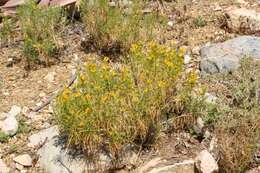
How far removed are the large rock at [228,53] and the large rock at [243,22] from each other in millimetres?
289

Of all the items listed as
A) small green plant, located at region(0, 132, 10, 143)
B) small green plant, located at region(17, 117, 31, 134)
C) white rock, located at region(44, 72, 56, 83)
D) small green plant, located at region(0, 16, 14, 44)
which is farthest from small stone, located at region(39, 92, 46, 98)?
small green plant, located at region(0, 16, 14, 44)

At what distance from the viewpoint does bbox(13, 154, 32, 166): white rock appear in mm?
4230

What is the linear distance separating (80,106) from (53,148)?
1.61 feet

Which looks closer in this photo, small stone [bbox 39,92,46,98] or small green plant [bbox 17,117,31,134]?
small green plant [bbox 17,117,31,134]

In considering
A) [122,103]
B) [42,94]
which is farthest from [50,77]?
[122,103]

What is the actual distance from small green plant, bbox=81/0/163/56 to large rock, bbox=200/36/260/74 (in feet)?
2.05

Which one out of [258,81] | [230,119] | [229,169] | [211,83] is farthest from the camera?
[211,83]

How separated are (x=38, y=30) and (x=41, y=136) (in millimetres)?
1300

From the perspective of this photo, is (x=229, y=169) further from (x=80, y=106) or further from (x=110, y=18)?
(x=110, y=18)

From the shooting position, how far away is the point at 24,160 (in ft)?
13.9

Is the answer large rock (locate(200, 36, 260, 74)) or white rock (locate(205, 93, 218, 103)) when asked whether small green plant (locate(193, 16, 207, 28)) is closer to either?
large rock (locate(200, 36, 260, 74))

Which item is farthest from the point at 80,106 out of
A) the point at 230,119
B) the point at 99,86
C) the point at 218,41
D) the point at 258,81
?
the point at 218,41

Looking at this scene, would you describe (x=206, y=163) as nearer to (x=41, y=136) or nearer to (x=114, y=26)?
(x=41, y=136)

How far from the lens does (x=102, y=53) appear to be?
214 inches
